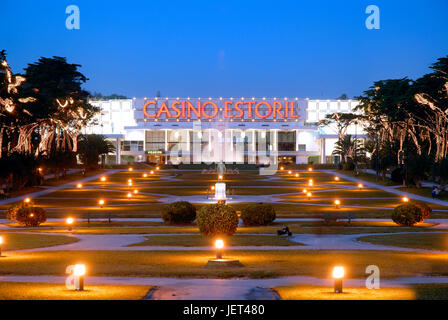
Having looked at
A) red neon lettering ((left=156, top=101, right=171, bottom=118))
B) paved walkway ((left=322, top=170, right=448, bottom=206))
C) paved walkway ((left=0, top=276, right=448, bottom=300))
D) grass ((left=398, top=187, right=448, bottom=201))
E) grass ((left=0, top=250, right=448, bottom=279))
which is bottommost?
paved walkway ((left=322, top=170, right=448, bottom=206))

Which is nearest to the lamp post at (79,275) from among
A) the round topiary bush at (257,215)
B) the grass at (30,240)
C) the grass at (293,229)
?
the grass at (30,240)

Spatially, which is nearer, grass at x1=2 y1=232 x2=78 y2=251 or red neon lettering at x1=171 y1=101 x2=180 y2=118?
grass at x1=2 y1=232 x2=78 y2=251

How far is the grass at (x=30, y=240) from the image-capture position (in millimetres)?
32312

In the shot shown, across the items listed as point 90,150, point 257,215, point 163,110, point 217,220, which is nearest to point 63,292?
point 217,220

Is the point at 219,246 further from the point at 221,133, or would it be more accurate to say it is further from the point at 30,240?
the point at 221,133

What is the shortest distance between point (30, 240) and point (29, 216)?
943 centimetres

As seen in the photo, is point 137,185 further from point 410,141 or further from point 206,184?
point 410,141

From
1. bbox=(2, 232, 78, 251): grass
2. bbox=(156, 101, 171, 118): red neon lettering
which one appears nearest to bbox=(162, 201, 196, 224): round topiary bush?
bbox=(2, 232, 78, 251): grass

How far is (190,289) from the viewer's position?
63.2ft

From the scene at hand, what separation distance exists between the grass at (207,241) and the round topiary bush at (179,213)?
8196 mm

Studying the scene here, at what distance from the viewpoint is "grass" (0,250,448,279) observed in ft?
75.2

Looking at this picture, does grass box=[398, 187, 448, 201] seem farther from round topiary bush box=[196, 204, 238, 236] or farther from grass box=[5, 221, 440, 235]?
round topiary bush box=[196, 204, 238, 236]

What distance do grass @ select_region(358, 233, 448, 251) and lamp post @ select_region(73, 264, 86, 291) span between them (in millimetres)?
16839
